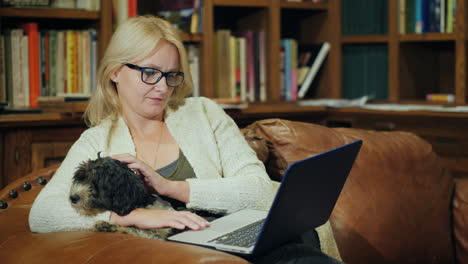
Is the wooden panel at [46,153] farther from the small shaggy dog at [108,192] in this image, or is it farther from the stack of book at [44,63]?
the small shaggy dog at [108,192]

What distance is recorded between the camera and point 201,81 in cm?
321

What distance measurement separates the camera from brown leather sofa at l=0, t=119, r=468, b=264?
206 cm

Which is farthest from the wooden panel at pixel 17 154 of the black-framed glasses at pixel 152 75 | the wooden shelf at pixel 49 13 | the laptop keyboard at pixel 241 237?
the laptop keyboard at pixel 241 237

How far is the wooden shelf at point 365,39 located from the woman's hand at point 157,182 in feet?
6.11

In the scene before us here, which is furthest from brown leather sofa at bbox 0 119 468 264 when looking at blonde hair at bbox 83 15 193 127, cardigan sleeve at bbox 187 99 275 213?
blonde hair at bbox 83 15 193 127

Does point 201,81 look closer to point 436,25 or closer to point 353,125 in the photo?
point 353,125

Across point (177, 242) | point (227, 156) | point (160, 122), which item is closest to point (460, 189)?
point (227, 156)

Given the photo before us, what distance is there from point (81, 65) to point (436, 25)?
1.65 metres

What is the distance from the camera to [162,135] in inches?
80.0

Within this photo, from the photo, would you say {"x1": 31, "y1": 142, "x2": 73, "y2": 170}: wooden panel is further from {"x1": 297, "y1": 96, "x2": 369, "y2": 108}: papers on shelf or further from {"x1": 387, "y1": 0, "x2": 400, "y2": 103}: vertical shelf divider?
{"x1": 387, "y1": 0, "x2": 400, "y2": 103}: vertical shelf divider

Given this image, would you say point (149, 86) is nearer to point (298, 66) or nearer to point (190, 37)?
point (190, 37)

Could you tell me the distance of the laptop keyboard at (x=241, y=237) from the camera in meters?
1.46

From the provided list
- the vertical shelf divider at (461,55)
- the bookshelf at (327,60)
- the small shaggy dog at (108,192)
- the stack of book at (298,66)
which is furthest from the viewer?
the stack of book at (298,66)

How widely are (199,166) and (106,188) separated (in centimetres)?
43
